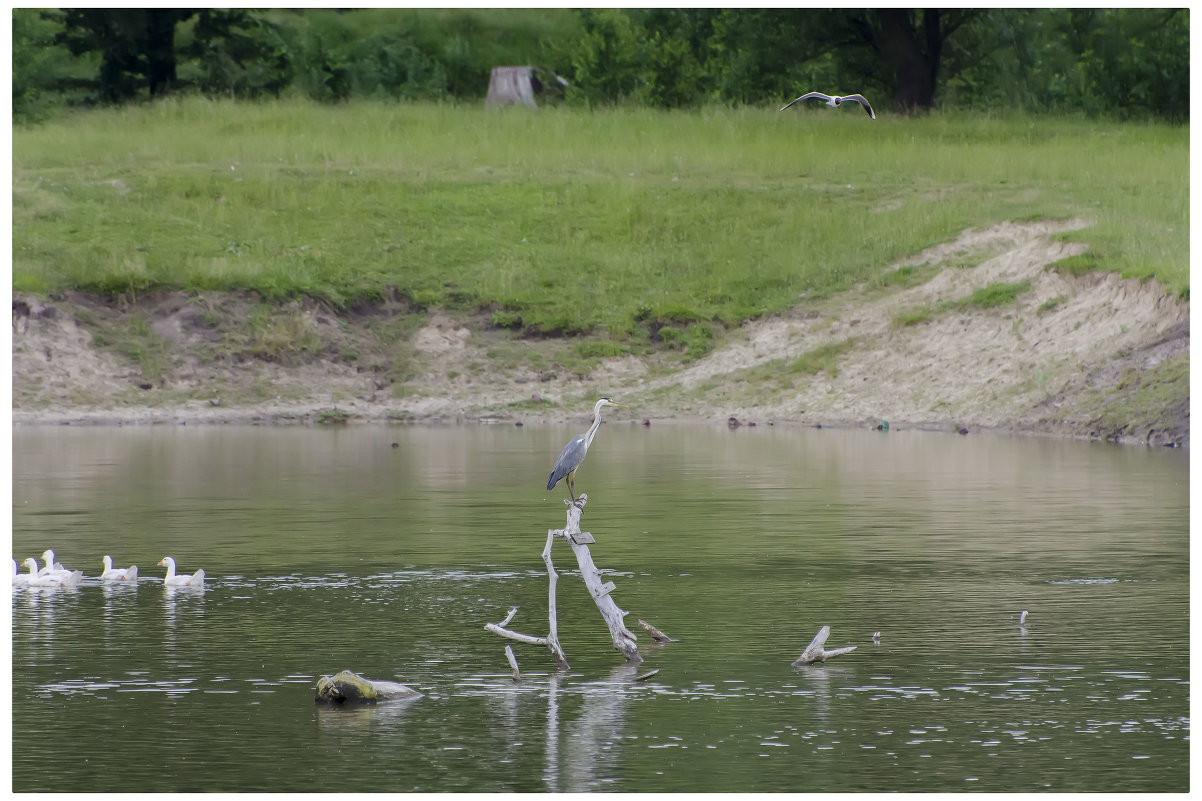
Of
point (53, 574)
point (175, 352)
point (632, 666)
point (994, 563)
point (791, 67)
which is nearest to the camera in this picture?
point (632, 666)

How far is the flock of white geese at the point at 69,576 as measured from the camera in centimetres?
2491

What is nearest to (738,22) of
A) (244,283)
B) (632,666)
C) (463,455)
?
(244,283)

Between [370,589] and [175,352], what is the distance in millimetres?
34421

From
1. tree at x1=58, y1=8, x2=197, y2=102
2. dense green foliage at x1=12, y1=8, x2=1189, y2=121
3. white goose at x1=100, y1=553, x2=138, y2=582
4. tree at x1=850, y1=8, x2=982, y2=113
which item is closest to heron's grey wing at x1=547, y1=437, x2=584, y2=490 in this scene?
white goose at x1=100, y1=553, x2=138, y2=582

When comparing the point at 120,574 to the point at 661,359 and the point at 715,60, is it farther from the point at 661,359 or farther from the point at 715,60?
the point at 715,60

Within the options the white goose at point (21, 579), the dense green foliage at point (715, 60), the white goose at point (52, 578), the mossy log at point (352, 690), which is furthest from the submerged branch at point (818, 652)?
the dense green foliage at point (715, 60)

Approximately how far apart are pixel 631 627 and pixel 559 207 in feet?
146

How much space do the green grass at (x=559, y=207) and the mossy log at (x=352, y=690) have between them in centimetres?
3941

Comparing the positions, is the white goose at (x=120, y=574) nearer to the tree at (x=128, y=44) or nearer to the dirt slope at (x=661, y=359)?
the dirt slope at (x=661, y=359)

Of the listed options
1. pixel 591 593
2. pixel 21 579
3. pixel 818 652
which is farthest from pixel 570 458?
pixel 21 579

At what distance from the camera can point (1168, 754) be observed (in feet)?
54.2

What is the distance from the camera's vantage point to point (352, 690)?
18.3 m

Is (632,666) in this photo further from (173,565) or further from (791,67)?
(791,67)

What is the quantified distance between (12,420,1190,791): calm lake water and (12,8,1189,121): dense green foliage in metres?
44.9
